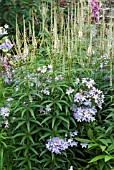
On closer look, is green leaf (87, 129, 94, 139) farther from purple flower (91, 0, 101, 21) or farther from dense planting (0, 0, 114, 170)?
purple flower (91, 0, 101, 21)

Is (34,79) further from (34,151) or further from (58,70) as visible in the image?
(34,151)

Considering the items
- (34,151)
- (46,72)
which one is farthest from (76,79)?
(34,151)

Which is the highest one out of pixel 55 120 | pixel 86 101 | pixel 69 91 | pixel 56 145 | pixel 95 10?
pixel 95 10

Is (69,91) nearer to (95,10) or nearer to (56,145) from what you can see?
(56,145)

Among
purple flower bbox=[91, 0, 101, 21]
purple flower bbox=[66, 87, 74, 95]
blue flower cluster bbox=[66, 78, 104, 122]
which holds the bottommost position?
blue flower cluster bbox=[66, 78, 104, 122]

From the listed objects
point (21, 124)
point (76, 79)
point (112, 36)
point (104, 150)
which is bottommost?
point (104, 150)

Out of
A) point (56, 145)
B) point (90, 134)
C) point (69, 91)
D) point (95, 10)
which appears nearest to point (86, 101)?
point (69, 91)

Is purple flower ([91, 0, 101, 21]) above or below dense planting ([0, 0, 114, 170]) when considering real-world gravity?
above

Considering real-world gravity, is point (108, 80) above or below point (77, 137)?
above

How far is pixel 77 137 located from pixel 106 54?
0.95 meters

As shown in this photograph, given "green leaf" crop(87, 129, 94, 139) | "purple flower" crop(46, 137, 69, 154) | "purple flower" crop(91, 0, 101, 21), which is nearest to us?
"purple flower" crop(46, 137, 69, 154)

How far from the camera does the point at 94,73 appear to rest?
12.5ft

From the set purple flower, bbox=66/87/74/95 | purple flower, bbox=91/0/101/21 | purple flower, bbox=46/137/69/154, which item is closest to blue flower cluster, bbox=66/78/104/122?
purple flower, bbox=66/87/74/95

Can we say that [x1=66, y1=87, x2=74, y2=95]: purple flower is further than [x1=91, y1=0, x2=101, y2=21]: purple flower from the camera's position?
No
